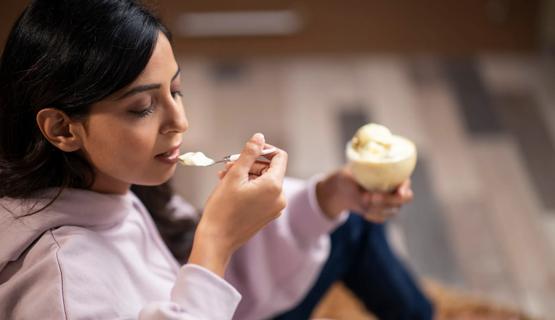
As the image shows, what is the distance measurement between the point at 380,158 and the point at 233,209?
29 cm

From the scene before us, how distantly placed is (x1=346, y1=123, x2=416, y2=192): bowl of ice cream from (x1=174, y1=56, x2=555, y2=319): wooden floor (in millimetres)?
1028

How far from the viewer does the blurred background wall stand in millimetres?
2182

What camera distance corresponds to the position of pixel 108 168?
996 millimetres

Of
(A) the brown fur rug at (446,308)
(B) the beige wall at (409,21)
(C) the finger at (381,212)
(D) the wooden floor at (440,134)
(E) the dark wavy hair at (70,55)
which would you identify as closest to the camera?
(E) the dark wavy hair at (70,55)

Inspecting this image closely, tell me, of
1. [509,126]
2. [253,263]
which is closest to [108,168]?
[253,263]

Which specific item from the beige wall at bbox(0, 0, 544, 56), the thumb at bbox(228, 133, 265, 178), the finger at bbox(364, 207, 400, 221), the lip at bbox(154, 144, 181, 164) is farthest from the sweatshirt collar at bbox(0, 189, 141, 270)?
the beige wall at bbox(0, 0, 544, 56)

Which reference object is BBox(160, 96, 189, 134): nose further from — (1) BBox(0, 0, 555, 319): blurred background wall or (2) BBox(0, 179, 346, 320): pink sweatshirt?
(1) BBox(0, 0, 555, 319): blurred background wall

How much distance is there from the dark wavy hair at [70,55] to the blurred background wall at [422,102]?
141cm

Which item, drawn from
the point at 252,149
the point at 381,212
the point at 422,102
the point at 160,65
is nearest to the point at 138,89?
the point at 160,65

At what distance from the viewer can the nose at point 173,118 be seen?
0.97m

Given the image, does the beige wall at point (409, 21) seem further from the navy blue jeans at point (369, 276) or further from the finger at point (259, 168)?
the finger at point (259, 168)

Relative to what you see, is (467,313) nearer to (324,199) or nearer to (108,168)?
(324,199)

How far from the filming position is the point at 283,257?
1344mm

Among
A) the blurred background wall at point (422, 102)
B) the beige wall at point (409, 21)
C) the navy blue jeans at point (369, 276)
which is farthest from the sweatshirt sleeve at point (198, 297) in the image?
the beige wall at point (409, 21)
